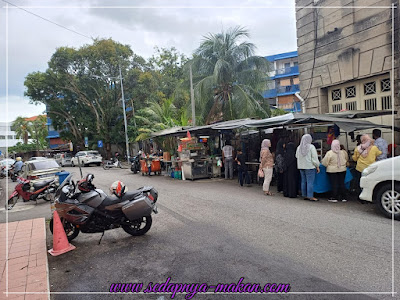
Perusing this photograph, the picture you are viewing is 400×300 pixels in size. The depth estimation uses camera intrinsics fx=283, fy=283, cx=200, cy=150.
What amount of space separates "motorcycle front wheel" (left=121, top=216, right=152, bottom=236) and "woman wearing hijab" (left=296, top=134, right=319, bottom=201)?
14.1ft

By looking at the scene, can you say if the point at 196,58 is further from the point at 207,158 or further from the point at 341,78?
the point at 341,78

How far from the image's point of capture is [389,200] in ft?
18.3

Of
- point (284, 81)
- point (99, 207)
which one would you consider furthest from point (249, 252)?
point (284, 81)

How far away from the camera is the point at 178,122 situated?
18609 millimetres

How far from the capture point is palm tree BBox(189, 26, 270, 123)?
16.3 m

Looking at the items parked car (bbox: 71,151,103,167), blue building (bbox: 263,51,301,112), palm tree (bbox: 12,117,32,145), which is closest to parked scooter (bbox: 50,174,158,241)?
parked car (bbox: 71,151,103,167)

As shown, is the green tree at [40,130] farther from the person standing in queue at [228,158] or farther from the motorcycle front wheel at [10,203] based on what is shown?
the person standing in queue at [228,158]

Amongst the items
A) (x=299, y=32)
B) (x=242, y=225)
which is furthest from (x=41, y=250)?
(x=299, y=32)

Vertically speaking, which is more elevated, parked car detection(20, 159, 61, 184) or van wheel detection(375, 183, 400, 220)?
parked car detection(20, 159, 61, 184)

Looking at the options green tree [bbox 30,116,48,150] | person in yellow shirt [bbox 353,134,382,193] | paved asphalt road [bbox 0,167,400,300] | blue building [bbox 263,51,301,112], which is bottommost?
paved asphalt road [bbox 0,167,400,300]

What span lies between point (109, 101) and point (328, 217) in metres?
29.1

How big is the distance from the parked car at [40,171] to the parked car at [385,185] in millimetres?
10392

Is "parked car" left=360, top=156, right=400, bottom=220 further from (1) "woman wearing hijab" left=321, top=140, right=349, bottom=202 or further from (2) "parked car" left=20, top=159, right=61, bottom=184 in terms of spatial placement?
(2) "parked car" left=20, top=159, right=61, bottom=184

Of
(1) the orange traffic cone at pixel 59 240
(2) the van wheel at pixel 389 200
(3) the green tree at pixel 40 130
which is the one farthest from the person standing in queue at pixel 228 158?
(3) the green tree at pixel 40 130
